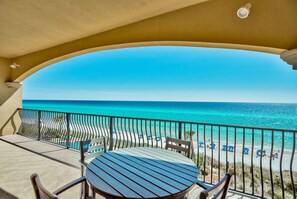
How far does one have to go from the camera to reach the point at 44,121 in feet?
18.4

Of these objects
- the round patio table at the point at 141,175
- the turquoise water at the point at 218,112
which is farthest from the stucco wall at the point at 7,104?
the turquoise water at the point at 218,112

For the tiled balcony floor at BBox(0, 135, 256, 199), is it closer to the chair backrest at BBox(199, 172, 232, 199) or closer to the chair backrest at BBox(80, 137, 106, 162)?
the chair backrest at BBox(80, 137, 106, 162)

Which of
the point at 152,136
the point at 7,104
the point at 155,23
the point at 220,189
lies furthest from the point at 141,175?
the point at 7,104

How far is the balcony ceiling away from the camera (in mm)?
2604

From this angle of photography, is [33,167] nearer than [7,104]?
Yes

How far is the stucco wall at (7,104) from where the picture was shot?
605 cm

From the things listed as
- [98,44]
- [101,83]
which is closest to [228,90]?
[101,83]

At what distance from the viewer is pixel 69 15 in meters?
2.98

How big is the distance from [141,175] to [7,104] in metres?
7.17

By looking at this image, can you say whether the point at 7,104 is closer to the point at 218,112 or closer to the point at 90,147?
the point at 90,147

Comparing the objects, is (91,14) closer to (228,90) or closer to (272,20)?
(272,20)

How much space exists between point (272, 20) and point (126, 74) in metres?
21.8

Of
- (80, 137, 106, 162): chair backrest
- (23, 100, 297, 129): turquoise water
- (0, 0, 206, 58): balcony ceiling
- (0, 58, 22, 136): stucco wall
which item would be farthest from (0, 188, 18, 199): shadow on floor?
(23, 100, 297, 129): turquoise water

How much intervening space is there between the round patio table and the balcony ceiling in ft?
7.69
